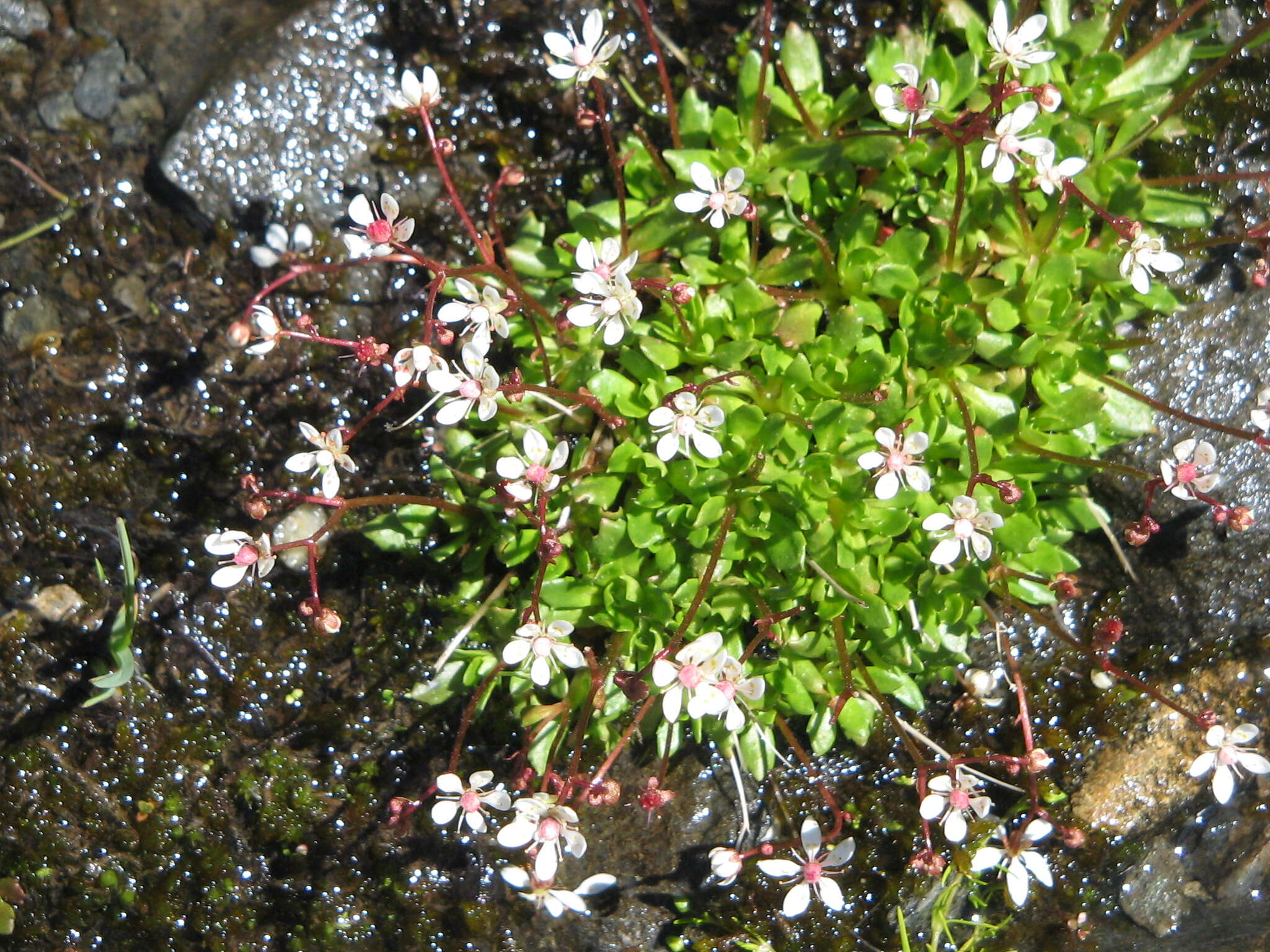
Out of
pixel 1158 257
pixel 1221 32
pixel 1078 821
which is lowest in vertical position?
pixel 1078 821

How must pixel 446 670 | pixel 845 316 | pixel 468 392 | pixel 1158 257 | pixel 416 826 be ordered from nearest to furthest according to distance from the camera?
1. pixel 468 392
2. pixel 1158 257
3. pixel 845 316
4. pixel 446 670
5. pixel 416 826

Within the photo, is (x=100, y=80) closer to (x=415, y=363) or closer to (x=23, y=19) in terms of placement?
(x=23, y=19)

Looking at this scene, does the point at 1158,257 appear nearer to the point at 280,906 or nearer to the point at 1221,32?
the point at 1221,32

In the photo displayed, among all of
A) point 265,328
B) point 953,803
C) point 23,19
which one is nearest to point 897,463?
point 953,803

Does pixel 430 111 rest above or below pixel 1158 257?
above

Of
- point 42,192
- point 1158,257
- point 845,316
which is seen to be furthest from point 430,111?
point 1158,257

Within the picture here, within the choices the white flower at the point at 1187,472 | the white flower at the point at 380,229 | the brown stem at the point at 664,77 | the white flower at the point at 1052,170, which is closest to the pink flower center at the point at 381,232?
the white flower at the point at 380,229

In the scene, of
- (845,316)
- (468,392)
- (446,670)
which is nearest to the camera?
(468,392)
